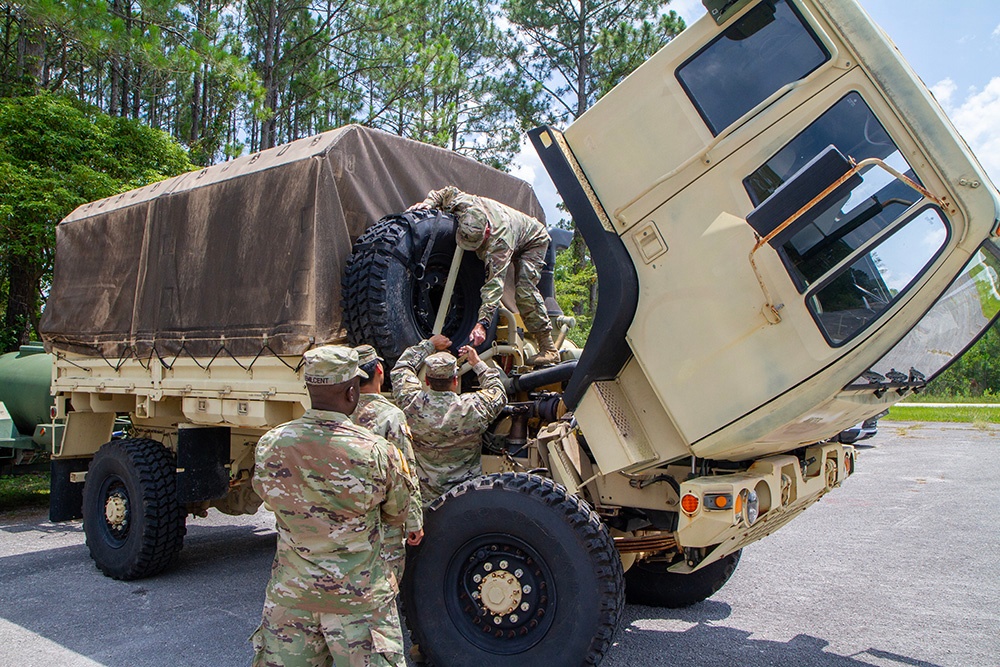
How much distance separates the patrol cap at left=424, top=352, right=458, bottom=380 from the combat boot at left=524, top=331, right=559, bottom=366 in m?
1.26

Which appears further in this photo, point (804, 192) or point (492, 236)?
point (492, 236)

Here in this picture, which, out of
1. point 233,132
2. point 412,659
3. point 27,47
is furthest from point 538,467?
point 233,132

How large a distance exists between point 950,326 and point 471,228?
270 cm

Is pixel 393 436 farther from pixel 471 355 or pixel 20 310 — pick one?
pixel 20 310

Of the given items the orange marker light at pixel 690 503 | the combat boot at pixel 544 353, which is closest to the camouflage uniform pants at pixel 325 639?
the orange marker light at pixel 690 503

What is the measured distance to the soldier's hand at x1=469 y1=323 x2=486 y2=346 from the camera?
5066mm

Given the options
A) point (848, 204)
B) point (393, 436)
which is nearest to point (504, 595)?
point (393, 436)

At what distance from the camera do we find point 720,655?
4.66 meters

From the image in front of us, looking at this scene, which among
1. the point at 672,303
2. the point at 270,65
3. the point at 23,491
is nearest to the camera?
the point at 672,303

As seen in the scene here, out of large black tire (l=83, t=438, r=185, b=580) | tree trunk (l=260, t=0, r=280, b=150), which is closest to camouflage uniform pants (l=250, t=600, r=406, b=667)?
large black tire (l=83, t=438, r=185, b=580)

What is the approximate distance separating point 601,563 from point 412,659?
136 centimetres

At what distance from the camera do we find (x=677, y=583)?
5.61 metres

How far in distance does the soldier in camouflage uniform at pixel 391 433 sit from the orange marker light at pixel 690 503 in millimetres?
1230

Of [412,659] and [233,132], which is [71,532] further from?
[233,132]
